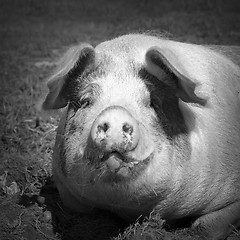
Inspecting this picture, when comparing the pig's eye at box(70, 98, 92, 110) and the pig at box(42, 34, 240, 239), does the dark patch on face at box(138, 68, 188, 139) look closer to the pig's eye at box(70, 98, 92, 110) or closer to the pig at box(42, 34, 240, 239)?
the pig at box(42, 34, 240, 239)

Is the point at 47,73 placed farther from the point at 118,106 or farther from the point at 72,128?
the point at 118,106

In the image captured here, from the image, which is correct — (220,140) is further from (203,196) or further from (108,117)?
(108,117)

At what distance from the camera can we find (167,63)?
2.78 metres

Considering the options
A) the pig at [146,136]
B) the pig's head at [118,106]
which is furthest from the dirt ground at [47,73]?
the pig's head at [118,106]

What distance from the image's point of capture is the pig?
2666mm

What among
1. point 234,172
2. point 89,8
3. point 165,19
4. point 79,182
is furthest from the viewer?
point 89,8

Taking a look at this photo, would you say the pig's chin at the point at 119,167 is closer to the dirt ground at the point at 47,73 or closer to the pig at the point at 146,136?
the pig at the point at 146,136

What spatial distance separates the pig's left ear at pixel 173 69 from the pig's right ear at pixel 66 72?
1.31 ft

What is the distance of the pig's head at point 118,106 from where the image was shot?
2.55 metres

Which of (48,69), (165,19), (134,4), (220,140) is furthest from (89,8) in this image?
(220,140)

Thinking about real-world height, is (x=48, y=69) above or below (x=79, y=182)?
below

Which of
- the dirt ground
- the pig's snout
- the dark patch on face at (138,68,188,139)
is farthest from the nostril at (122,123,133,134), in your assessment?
the dirt ground

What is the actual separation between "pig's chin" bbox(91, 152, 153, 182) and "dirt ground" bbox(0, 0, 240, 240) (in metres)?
0.59

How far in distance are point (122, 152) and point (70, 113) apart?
752 mm
